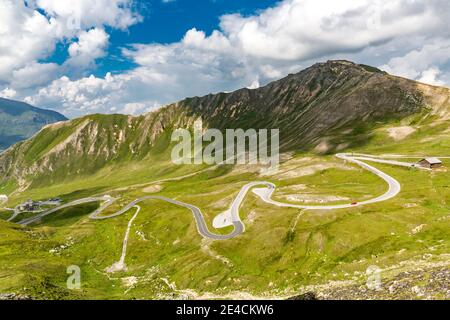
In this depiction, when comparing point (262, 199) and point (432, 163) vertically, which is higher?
point (432, 163)

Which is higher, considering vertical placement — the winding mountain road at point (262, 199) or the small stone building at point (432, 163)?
the small stone building at point (432, 163)

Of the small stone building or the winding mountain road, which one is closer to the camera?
the winding mountain road

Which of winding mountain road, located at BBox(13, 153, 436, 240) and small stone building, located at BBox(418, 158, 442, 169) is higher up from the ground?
small stone building, located at BBox(418, 158, 442, 169)

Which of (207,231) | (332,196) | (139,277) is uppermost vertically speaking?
(332,196)

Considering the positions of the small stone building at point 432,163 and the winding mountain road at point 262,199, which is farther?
the small stone building at point 432,163

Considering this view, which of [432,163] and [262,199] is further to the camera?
[432,163]

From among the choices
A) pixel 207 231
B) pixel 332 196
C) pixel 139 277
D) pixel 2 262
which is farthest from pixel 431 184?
pixel 2 262
